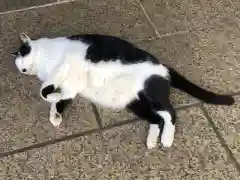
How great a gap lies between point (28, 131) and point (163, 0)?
1.07 meters

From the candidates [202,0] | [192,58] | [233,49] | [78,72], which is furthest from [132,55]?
[202,0]

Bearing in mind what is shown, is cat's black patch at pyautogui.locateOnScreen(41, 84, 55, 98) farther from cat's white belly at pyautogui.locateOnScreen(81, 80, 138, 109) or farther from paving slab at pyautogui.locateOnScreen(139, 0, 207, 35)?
paving slab at pyautogui.locateOnScreen(139, 0, 207, 35)

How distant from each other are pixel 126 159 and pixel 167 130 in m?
0.18

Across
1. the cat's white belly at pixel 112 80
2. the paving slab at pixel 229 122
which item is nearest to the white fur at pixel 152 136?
the cat's white belly at pixel 112 80

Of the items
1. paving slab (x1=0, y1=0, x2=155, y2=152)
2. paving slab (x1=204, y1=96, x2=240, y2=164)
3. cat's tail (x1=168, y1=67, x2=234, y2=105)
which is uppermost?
cat's tail (x1=168, y1=67, x2=234, y2=105)

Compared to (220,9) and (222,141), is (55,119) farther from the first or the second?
(220,9)

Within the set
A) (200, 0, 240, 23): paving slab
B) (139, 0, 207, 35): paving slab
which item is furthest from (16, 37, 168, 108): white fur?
(200, 0, 240, 23): paving slab

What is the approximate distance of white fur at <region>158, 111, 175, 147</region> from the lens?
144 centimetres

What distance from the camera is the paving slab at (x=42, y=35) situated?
60.2 inches

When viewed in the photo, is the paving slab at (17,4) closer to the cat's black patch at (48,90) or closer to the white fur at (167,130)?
the cat's black patch at (48,90)

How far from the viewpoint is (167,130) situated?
146 centimetres

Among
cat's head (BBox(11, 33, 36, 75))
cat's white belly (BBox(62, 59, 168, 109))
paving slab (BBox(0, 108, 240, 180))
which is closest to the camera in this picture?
paving slab (BBox(0, 108, 240, 180))

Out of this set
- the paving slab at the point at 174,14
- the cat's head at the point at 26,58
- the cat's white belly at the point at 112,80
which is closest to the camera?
→ the cat's white belly at the point at 112,80

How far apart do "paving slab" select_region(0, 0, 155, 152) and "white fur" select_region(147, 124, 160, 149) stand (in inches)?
8.5
